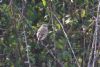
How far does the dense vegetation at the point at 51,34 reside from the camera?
2.66 m

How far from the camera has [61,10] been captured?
9.51 feet

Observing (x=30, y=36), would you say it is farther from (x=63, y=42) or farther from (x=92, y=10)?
(x=92, y=10)

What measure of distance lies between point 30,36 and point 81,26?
1.38 ft

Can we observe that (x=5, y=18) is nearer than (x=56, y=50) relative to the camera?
No

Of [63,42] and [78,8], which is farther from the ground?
[78,8]

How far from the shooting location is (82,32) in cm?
278

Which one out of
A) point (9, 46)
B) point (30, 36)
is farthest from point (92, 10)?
point (9, 46)

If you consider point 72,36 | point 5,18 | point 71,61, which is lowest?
point 71,61

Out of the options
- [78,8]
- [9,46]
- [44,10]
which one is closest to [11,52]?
[9,46]

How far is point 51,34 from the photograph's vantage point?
267cm

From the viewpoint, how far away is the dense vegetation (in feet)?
8.73

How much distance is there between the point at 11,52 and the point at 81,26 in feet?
1.98

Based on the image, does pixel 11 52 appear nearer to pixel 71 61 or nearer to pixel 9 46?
pixel 9 46

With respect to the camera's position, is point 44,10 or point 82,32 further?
point 44,10
